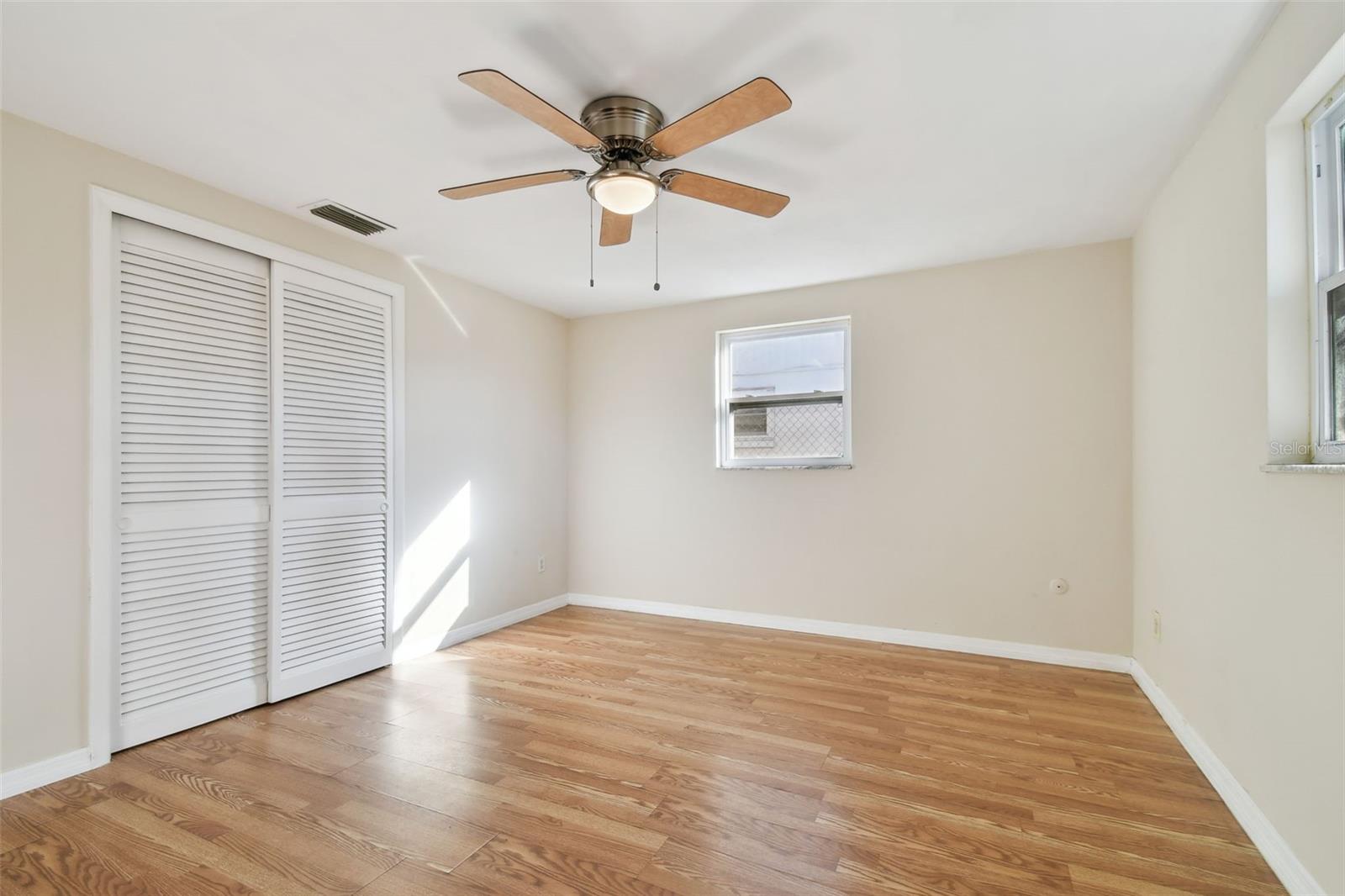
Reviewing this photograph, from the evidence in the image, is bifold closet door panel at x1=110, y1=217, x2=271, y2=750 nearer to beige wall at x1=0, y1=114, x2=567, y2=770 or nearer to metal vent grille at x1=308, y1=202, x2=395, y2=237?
beige wall at x1=0, y1=114, x2=567, y2=770

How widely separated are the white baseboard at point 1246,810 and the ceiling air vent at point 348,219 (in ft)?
13.9

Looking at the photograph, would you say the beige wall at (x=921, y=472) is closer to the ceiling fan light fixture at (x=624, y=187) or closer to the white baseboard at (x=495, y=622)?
the white baseboard at (x=495, y=622)

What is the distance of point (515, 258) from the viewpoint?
3.79m

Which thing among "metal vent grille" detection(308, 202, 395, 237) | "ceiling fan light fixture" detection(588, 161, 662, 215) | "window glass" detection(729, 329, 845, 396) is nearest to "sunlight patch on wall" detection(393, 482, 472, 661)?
"metal vent grille" detection(308, 202, 395, 237)

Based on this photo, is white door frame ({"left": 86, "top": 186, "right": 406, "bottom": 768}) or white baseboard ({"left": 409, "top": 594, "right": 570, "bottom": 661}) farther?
white baseboard ({"left": 409, "top": 594, "right": 570, "bottom": 661})

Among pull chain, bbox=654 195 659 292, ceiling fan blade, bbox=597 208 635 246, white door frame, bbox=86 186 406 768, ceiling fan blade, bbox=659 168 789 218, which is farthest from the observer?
pull chain, bbox=654 195 659 292

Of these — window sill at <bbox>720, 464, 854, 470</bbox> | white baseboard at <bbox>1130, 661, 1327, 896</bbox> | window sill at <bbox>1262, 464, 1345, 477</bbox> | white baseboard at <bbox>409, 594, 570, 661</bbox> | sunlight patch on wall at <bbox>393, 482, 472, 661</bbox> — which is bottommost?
white baseboard at <bbox>409, 594, 570, 661</bbox>

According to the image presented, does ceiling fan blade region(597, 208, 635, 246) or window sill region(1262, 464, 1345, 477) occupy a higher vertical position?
ceiling fan blade region(597, 208, 635, 246)

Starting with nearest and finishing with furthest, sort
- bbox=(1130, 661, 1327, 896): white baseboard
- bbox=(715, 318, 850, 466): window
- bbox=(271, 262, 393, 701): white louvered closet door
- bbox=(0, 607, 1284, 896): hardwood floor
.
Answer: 1. bbox=(1130, 661, 1327, 896): white baseboard
2. bbox=(0, 607, 1284, 896): hardwood floor
3. bbox=(271, 262, 393, 701): white louvered closet door
4. bbox=(715, 318, 850, 466): window

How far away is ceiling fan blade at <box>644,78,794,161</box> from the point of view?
1681 millimetres

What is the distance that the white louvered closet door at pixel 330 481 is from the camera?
10.3ft

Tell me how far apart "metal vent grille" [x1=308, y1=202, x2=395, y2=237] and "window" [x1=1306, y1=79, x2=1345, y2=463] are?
12.1ft

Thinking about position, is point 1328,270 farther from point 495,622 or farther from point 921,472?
point 495,622

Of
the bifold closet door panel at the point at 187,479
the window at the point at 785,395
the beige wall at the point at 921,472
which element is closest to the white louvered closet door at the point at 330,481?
the bifold closet door panel at the point at 187,479
